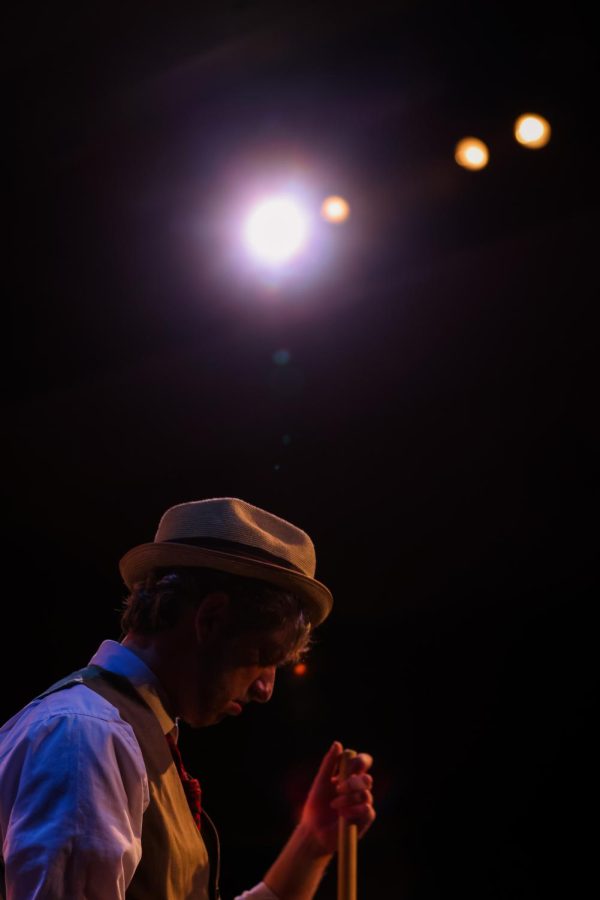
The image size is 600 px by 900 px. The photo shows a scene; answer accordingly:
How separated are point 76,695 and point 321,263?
2575mm

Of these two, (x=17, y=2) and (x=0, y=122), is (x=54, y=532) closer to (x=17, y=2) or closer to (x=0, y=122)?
(x=0, y=122)

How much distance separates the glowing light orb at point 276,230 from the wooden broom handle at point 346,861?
2.27 metres

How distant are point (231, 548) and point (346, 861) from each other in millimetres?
833

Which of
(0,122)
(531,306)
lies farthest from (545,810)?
(0,122)

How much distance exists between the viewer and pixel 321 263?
353cm

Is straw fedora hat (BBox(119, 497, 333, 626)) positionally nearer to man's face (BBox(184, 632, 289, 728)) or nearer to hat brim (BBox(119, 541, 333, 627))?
hat brim (BBox(119, 541, 333, 627))

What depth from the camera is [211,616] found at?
1.62m

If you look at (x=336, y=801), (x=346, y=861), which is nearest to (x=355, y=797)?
(x=336, y=801)

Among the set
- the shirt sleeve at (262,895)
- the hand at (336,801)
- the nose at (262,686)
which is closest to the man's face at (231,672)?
the nose at (262,686)

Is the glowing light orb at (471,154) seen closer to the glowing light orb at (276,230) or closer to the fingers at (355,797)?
the glowing light orb at (276,230)

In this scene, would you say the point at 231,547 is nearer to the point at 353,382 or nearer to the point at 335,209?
the point at 335,209

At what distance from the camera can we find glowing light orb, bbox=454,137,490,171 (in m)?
3.10

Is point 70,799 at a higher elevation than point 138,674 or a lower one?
lower

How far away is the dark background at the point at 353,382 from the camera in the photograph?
2854 millimetres
